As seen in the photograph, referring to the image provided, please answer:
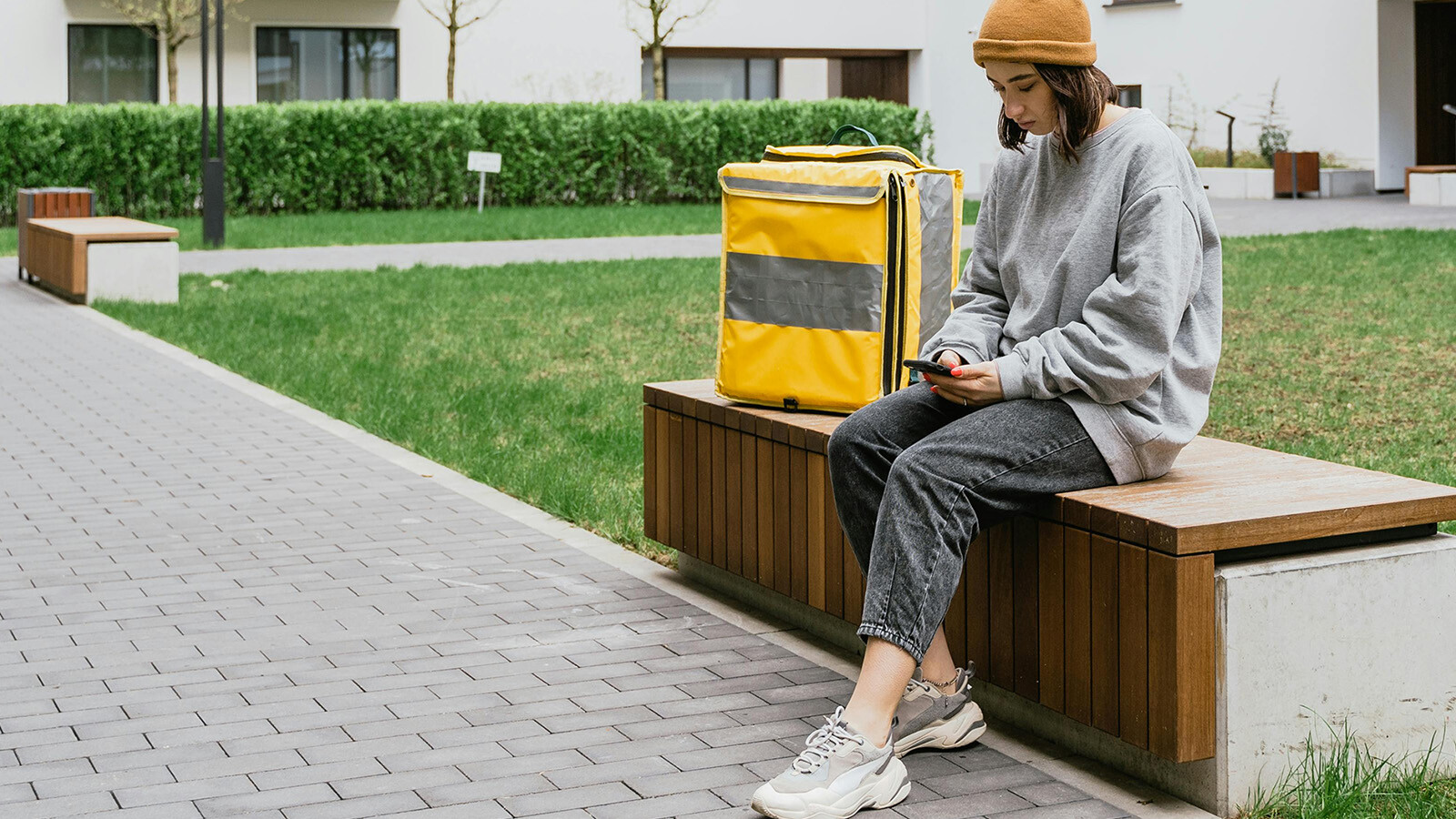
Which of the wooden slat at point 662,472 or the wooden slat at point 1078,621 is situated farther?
the wooden slat at point 662,472

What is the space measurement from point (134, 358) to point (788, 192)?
7.68 meters

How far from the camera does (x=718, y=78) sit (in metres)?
39.6

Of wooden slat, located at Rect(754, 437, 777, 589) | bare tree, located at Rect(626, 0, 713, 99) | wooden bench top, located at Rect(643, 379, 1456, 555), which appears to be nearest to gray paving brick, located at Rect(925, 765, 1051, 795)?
wooden bench top, located at Rect(643, 379, 1456, 555)

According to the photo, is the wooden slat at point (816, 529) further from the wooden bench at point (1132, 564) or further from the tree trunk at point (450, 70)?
the tree trunk at point (450, 70)

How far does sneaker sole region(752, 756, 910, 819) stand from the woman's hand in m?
0.82

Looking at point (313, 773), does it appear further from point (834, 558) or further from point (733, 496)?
point (733, 496)

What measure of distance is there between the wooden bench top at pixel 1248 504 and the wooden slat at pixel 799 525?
40.1 inches

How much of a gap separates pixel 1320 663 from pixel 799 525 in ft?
5.17

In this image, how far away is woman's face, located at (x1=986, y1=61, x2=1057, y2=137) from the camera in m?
3.73

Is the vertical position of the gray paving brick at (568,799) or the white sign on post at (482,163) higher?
the white sign on post at (482,163)

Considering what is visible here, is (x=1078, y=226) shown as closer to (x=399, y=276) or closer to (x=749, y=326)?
(x=749, y=326)

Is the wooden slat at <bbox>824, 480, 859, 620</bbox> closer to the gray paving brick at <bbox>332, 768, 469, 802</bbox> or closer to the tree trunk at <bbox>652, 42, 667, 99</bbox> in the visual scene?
the gray paving brick at <bbox>332, 768, 469, 802</bbox>

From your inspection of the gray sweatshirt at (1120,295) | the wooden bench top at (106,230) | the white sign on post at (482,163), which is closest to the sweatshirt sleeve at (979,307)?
the gray sweatshirt at (1120,295)

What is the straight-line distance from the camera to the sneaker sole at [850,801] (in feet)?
11.2
